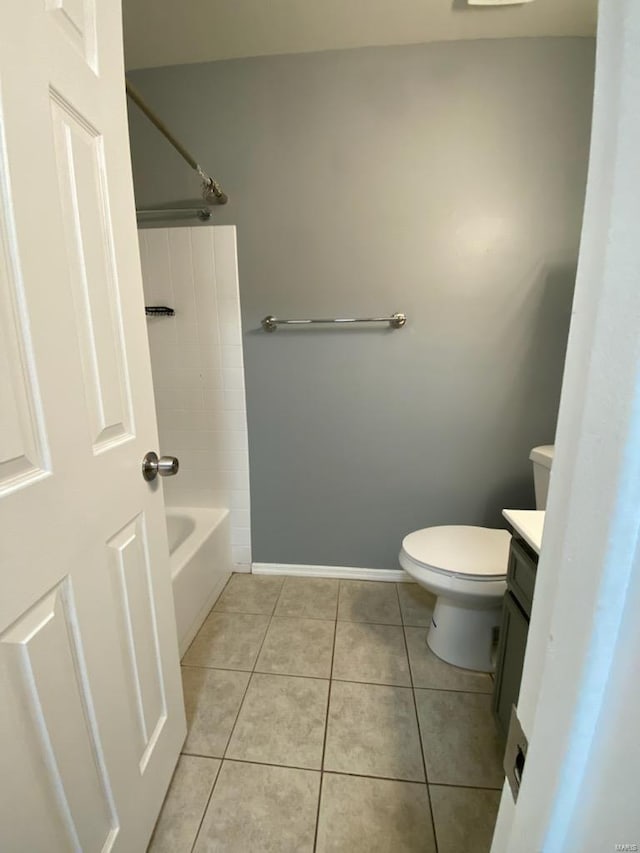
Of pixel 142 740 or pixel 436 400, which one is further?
pixel 436 400

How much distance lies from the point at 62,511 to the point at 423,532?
1292 mm

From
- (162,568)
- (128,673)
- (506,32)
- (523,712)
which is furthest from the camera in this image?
(506,32)

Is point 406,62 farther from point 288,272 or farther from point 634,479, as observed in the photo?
point 634,479

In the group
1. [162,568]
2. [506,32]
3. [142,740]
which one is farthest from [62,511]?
[506,32]

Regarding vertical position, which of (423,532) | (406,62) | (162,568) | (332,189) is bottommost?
(423,532)

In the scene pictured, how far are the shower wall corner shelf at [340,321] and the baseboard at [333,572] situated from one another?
1.29 m

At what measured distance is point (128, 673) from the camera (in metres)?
0.75

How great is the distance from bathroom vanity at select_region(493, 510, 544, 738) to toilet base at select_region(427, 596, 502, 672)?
0.92 feet

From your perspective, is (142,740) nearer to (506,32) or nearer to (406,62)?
(406,62)

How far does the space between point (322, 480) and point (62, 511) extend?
1307mm

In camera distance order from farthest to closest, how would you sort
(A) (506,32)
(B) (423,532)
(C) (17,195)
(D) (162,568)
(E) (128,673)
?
(B) (423,532), (A) (506,32), (D) (162,568), (E) (128,673), (C) (17,195)

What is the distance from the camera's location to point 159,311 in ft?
5.53

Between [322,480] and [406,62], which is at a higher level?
[406,62]

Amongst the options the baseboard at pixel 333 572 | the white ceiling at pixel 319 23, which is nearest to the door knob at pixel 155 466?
the baseboard at pixel 333 572
